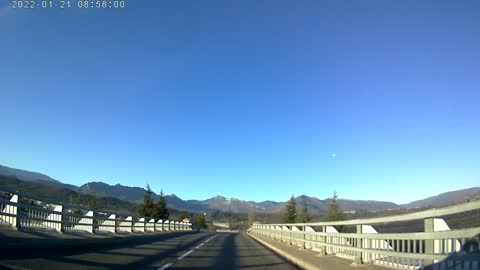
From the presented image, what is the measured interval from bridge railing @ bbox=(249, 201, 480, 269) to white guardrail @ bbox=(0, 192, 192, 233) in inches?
397

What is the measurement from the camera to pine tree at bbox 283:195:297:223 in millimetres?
129038

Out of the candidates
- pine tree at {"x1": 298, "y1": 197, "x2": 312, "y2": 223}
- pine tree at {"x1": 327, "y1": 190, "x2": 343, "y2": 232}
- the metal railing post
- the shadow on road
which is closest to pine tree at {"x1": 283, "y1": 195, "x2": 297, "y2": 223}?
pine tree at {"x1": 298, "y1": 197, "x2": 312, "y2": 223}

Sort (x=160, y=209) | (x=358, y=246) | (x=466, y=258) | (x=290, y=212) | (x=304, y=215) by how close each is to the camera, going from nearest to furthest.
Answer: (x=466, y=258) < (x=358, y=246) < (x=160, y=209) < (x=304, y=215) < (x=290, y=212)

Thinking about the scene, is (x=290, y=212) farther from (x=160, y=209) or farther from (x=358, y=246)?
(x=358, y=246)

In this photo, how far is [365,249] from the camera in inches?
471

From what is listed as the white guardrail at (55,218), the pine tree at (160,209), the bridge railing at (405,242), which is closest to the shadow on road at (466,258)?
the bridge railing at (405,242)

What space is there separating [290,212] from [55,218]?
113 meters

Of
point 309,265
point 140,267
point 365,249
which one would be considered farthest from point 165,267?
point 365,249

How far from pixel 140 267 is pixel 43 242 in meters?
4.08

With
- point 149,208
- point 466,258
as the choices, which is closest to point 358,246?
point 466,258

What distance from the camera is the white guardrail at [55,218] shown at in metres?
16.3

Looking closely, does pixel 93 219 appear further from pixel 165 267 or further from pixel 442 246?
pixel 442 246

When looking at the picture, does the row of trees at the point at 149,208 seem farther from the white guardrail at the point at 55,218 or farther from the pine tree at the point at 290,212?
the white guardrail at the point at 55,218

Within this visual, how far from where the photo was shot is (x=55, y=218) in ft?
67.6
